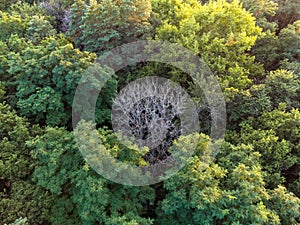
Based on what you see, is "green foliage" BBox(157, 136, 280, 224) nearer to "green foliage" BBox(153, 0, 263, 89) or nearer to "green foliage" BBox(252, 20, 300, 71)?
"green foliage" BBox(153, 0, 263, 89)

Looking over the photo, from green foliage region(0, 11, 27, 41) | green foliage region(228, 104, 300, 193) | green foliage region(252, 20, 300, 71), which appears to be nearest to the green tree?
green foliage region(0, 11, 27, 41)

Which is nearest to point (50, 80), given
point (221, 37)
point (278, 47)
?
point (221, 37)

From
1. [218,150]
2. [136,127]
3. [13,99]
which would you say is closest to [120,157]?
[136,127]

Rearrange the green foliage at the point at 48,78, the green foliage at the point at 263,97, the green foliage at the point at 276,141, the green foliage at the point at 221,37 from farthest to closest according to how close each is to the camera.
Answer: the green foliage at the point at 221,37 < the green foliage at the point at 263,97 < the green foliage at the point at 48,78 < the green foliage at the point at 276,141

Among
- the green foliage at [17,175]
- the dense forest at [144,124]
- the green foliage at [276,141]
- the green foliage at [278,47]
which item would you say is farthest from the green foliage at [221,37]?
the green foliage at [17,175]

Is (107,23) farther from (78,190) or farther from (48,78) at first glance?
(78,190)

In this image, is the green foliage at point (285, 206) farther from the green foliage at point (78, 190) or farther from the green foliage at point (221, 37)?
the green foliage at point (221, 37)
